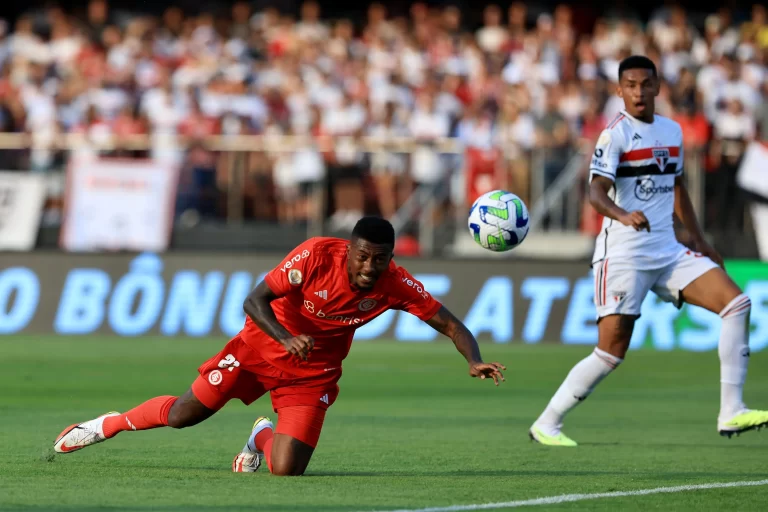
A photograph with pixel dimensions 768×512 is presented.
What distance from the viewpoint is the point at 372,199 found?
19.8m

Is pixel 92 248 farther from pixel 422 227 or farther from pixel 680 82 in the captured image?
pixel 680 82

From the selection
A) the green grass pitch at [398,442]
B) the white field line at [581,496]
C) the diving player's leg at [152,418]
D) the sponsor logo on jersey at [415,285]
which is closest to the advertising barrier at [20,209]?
the green grass pitch at [398,442]

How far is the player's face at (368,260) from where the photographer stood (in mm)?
7488

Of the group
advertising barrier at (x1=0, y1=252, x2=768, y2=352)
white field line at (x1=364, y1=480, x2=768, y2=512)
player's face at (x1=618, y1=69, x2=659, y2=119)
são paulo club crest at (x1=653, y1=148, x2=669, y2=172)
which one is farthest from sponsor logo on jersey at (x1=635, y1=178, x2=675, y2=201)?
advertising barrier at (x1=0, y1=252, x2=768, y2=352)

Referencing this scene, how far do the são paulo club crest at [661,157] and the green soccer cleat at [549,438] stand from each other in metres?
1.98

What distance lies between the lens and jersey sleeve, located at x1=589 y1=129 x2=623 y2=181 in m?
9.48

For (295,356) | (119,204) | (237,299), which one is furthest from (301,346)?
(119,204)

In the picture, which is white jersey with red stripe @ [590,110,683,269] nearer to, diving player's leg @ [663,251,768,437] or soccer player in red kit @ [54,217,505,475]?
diving player's leg @ [663,251,768,437]

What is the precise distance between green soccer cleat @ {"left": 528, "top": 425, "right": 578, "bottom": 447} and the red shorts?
6.76ft

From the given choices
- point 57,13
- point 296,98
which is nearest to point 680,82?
point 296,98

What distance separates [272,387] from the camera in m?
8.17

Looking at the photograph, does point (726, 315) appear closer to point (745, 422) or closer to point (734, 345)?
point (734, 345)

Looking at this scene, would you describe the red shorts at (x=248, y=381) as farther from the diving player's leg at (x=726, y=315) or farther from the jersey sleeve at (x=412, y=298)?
the diving player's leg at (x=726, y=315)

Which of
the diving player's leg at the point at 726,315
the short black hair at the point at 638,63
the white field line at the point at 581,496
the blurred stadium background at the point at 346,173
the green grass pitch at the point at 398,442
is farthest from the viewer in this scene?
the blurred stadium background at the point at 346,173
